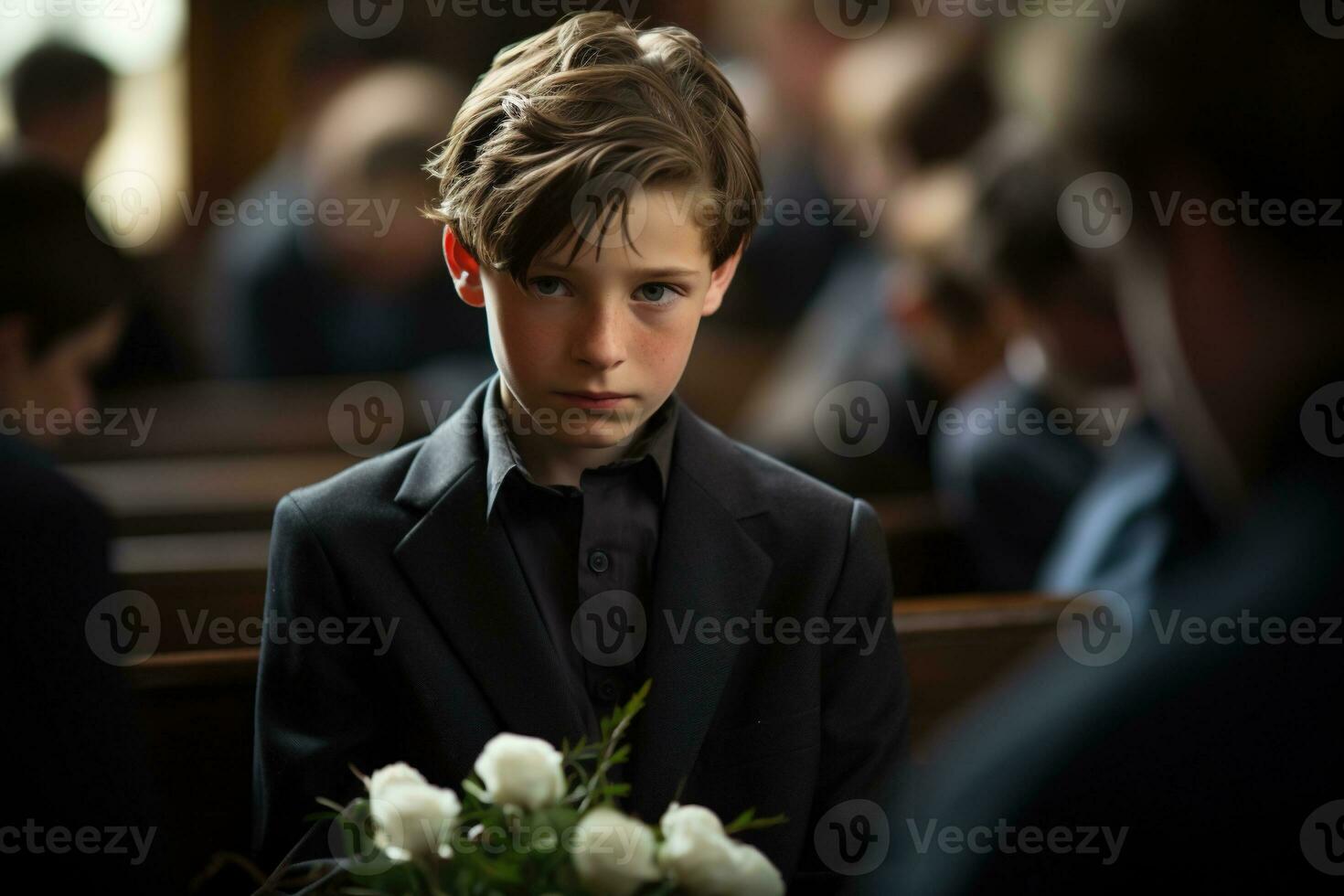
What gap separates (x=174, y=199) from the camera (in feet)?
30.3

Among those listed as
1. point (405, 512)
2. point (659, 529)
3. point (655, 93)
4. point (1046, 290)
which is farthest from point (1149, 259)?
point (1046, 290)

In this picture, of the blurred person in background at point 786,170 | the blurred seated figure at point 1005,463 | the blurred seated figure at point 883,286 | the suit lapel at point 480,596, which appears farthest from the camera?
the blurred person in background at point 786,170

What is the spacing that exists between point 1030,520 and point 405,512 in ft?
9.05

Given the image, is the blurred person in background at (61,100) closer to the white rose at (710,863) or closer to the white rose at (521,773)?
the white rose at (521,773)

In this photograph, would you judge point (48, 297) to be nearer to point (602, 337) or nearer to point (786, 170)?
point (602, 337)

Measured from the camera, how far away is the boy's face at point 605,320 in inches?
56.9

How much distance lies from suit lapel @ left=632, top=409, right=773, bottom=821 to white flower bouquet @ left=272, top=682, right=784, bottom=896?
0.34 m

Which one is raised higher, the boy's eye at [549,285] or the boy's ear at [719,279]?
the boy's ear at [719,279]

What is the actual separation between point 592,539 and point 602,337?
0.94ft

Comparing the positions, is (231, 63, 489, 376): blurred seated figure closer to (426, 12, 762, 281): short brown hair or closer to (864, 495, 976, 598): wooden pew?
(864, 495, 976, 598): wooden pew

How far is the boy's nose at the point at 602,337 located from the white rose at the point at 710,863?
50cm

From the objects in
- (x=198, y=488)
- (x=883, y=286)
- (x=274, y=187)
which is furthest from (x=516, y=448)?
(x=274, y=187)

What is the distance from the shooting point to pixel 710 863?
1.14 metres

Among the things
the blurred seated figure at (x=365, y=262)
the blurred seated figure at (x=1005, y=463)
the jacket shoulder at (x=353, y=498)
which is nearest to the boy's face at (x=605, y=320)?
the jacket shoulder at (x=353, y=498)
